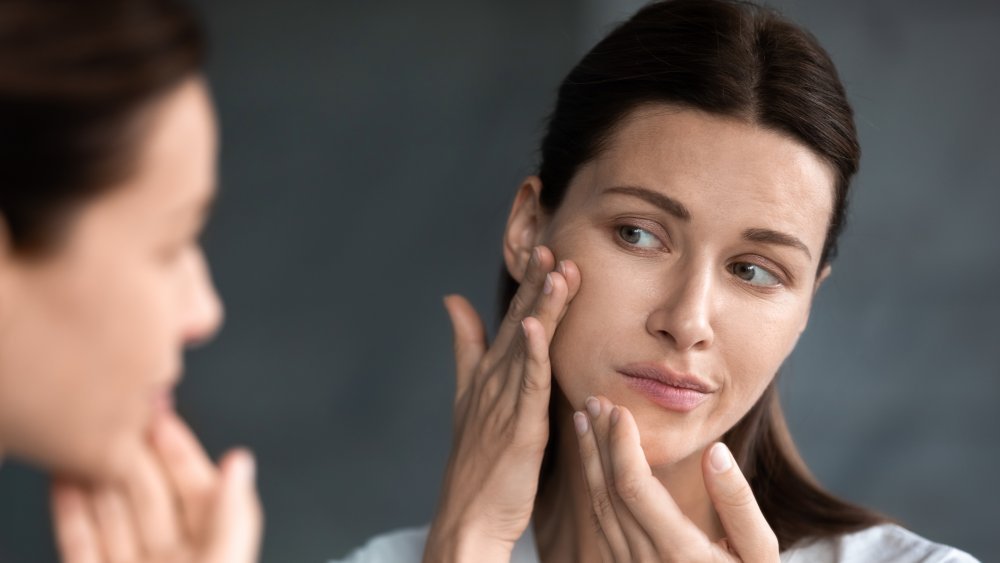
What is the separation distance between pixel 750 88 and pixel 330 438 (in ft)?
6.96

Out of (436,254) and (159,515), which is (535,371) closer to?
(159,515)

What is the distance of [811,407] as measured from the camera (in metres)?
3.23

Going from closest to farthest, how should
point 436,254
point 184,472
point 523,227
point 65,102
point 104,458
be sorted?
point 65,102 < point 104,458 < point 184,472 < point 523,227 < point 436,254

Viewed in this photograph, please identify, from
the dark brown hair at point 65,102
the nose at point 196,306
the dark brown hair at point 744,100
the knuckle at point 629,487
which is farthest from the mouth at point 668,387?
the dark brown hair at point 65,102

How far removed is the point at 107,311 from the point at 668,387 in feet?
2.71

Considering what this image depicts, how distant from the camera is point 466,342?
72.6 inches

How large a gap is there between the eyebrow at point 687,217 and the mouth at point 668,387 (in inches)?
7.9

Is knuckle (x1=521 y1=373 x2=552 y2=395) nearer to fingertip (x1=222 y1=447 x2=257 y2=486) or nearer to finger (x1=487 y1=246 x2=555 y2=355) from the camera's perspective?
finger (x1=487 y1=246 x2=555 y2=355)

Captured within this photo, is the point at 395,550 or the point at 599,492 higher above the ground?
the point at 599,492

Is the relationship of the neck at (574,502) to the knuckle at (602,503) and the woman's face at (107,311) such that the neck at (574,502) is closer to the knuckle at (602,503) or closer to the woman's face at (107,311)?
the knuckle at (602,503)

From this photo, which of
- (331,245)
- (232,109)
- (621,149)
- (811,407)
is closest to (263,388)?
(331,245)

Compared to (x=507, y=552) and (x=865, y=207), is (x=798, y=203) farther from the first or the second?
(x=865, y=207)

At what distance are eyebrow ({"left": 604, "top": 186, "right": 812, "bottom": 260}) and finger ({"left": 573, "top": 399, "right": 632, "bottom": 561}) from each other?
27 cm

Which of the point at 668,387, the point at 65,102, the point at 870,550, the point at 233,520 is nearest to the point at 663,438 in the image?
the point at 668,387
